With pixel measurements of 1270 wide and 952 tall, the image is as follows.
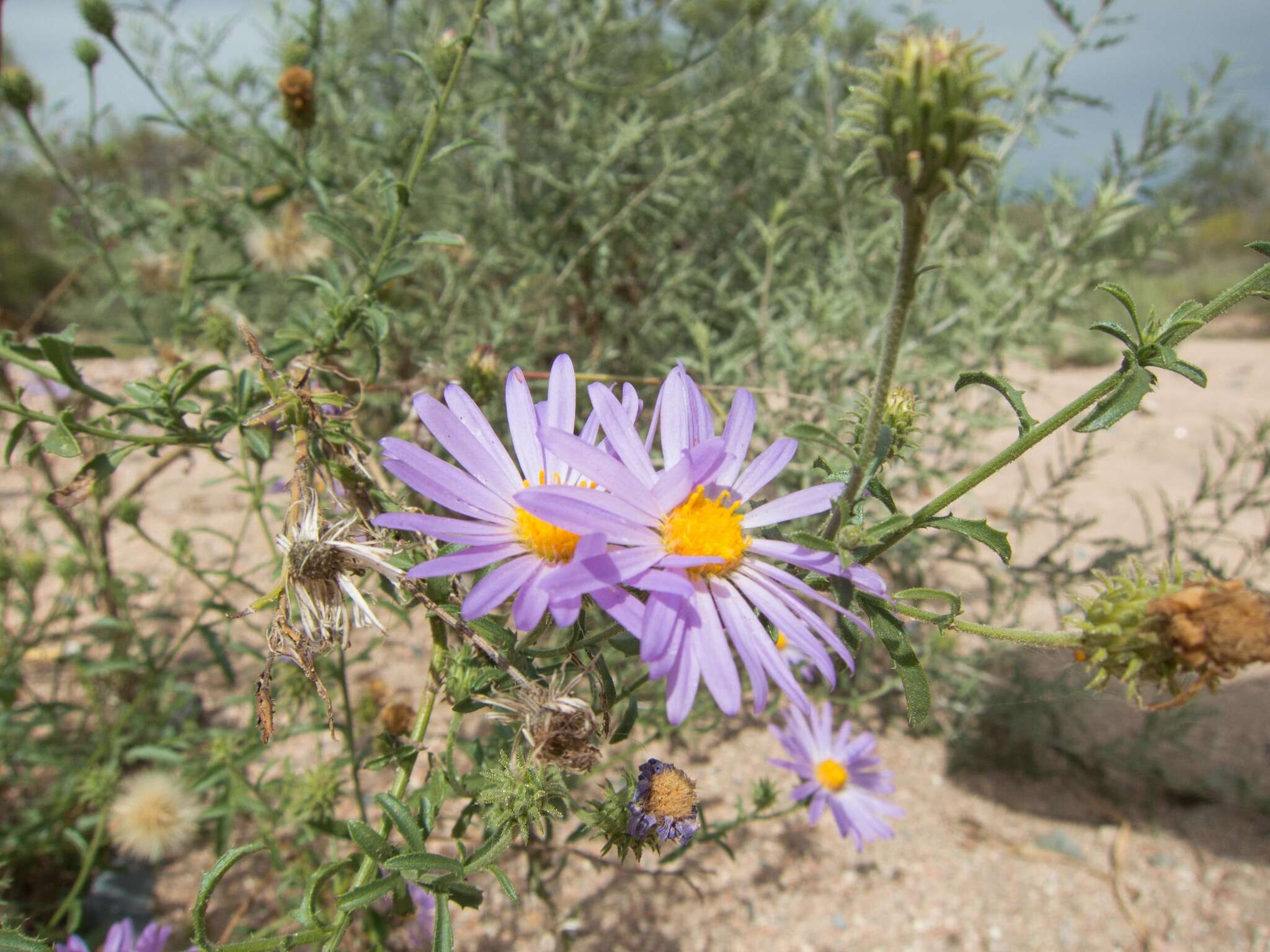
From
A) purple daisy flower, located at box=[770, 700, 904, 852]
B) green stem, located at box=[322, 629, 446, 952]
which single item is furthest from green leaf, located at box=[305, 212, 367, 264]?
purple daisy flower, located at box=[770, 700, 904, 852]

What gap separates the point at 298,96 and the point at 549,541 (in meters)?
1.42

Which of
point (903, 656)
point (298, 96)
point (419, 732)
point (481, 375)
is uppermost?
point (298, 96)

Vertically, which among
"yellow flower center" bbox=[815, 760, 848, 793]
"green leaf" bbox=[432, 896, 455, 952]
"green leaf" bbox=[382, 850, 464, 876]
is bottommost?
"green leaf" bbox=[432, 896, 455, 952]

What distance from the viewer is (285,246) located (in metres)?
2.21

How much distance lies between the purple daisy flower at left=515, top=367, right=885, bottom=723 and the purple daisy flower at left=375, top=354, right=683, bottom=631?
2 centimetres

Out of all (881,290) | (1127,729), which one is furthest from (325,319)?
(1127,729)

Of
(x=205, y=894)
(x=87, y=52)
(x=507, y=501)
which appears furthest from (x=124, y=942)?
(x=87, y=52)

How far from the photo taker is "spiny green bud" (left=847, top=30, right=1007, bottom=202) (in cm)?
61

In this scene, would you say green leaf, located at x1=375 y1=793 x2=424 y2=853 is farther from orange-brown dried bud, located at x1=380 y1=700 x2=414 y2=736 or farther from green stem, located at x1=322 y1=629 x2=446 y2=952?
orange-brown dried bud, located at x1=380 y1=700 x2=414 y2=736

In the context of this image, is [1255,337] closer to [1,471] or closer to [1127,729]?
[1127,729]

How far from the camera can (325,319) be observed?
125 cm

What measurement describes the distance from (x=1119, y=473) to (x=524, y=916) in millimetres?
4723

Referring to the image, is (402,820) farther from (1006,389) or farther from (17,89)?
(17,89)

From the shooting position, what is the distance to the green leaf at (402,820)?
0.88m
